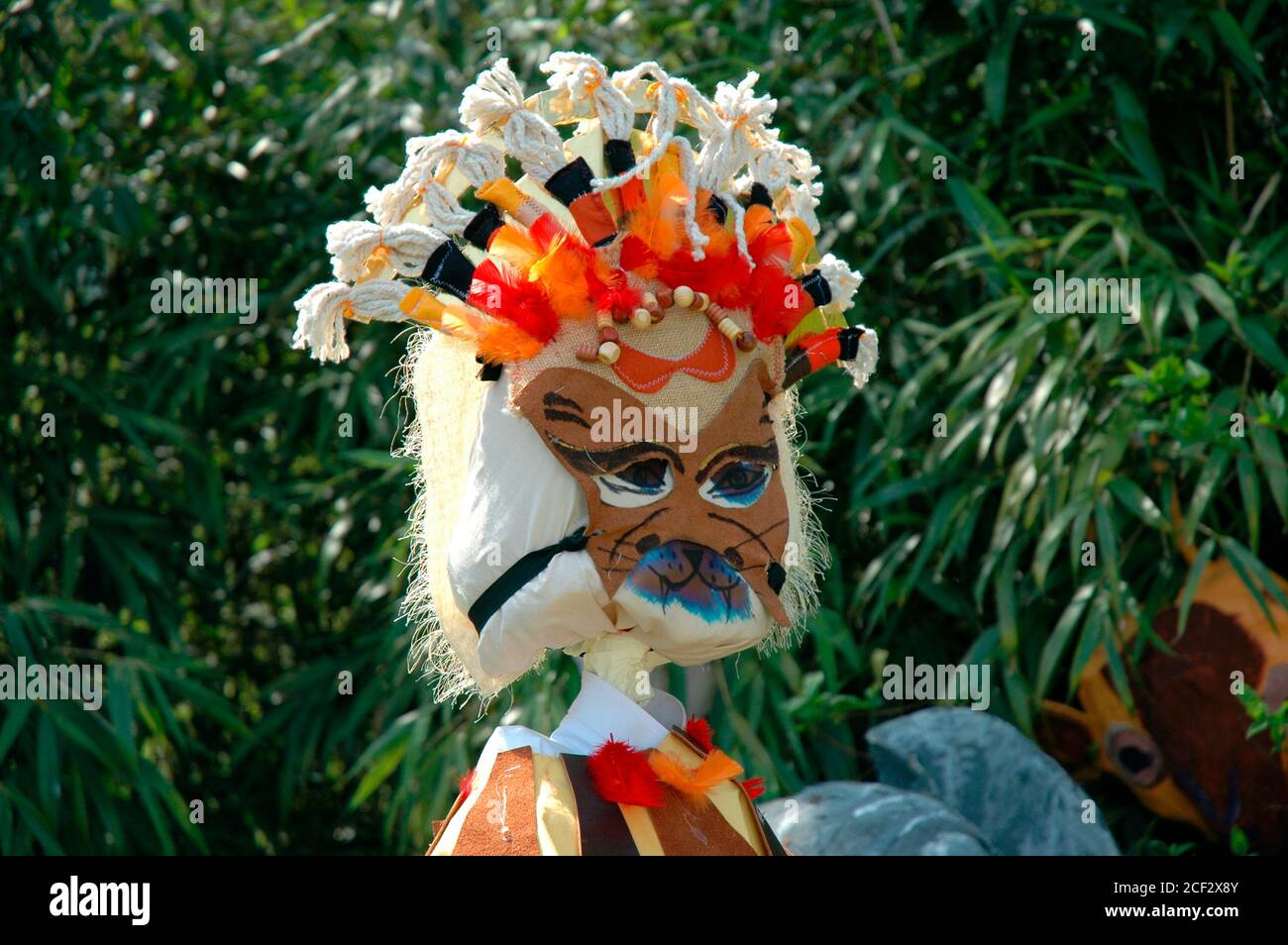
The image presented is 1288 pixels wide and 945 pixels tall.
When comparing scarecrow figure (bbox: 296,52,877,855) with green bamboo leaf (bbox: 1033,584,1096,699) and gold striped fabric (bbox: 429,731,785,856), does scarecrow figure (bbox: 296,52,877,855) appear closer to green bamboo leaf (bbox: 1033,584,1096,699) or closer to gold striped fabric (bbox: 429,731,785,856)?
gold striped fabric (bbox: 429,731,785,856)

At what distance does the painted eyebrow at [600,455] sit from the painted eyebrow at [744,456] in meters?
0.06

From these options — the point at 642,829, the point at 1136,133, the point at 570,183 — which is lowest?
the point at 642,829

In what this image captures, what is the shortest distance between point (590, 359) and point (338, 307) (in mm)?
315

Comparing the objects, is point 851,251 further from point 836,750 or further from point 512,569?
point 512,569

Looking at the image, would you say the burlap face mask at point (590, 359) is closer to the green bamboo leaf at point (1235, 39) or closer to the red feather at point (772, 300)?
the red feather at point (772, 300)

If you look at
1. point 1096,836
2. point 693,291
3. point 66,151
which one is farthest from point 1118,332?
point 66,151

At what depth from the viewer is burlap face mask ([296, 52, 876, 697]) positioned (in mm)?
1881

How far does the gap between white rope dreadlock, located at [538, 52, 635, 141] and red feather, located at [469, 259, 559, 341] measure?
0.21 m

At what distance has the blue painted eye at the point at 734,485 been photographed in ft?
6.32

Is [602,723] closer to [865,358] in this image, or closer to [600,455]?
[600,455]

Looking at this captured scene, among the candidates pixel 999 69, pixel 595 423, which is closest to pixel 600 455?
pixel 595 423

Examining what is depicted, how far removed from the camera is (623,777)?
1.85 m

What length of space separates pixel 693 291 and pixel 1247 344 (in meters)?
1.48

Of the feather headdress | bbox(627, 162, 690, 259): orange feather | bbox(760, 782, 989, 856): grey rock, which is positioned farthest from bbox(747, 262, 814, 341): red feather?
bbox(760, 782, 989, 856): grey rock
